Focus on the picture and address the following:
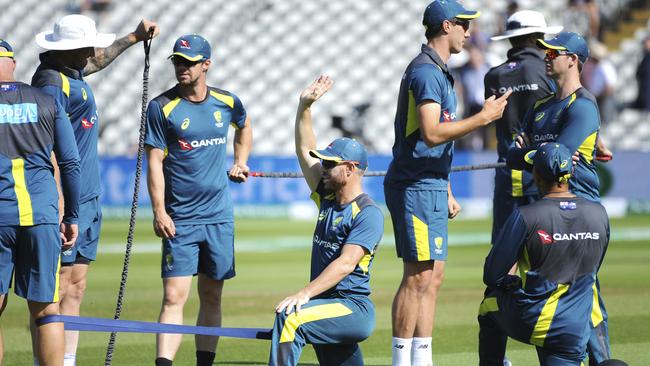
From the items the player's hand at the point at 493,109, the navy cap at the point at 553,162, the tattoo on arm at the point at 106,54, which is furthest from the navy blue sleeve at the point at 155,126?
the navy cap at the point at 553,162

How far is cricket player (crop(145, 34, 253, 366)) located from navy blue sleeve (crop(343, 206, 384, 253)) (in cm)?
175

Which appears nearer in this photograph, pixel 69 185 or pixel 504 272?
pixel 504 272

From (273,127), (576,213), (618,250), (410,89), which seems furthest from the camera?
(273,127)

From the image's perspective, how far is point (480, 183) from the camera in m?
21.0

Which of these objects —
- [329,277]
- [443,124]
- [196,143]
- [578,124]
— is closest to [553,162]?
[578,124]

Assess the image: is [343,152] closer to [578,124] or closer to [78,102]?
[578,124]

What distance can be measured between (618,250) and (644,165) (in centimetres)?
524

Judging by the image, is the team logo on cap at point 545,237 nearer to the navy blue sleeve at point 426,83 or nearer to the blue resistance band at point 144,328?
the navy blue sleeve at point 426,83

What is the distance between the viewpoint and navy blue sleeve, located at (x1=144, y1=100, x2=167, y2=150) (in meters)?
8.03

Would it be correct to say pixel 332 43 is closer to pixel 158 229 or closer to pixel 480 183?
pixel 480 183

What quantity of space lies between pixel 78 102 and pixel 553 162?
11.1 ft

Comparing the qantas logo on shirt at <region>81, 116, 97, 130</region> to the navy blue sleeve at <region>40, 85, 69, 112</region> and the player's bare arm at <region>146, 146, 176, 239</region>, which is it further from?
the player's bare arm at <region>146, 146, 176, 239</region>

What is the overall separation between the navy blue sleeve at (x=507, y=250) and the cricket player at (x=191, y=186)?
94.2 inches

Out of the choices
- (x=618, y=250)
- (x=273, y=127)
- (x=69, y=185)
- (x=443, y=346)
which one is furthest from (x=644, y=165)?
(x=69, y=185)
